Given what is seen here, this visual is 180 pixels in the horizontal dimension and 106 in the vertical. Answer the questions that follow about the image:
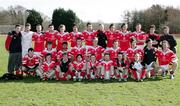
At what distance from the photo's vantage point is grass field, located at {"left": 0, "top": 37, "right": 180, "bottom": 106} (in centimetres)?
852

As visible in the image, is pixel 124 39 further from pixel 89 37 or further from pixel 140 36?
pixel 89 37

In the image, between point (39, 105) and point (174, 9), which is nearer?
point (39, 105)

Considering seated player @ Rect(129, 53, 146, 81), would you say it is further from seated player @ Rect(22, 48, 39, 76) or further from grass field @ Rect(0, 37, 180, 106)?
seated player @ Rect(22, 48, 39, 76)

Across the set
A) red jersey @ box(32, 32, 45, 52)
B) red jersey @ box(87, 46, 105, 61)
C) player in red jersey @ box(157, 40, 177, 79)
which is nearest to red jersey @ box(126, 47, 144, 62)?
player in red jersey @ box(157, 40, 177, 79)

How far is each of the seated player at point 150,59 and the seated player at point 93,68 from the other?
1.66m

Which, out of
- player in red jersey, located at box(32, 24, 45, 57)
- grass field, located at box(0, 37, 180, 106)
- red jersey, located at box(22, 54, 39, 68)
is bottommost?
grass field, located at box(0, 37, 180, 106)

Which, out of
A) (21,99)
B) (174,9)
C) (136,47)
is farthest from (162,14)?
(21,99)

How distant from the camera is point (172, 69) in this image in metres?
12.1

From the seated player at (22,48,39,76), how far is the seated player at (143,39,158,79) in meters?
3.68

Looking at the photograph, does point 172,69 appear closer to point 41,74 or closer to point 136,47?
point 136,47

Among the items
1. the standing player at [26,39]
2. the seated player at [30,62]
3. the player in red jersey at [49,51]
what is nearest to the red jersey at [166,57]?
the player in red jersey at [49,51]

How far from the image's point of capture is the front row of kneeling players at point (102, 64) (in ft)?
37.9

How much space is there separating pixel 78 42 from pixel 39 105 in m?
4.27

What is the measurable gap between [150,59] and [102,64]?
1672 millimetres
